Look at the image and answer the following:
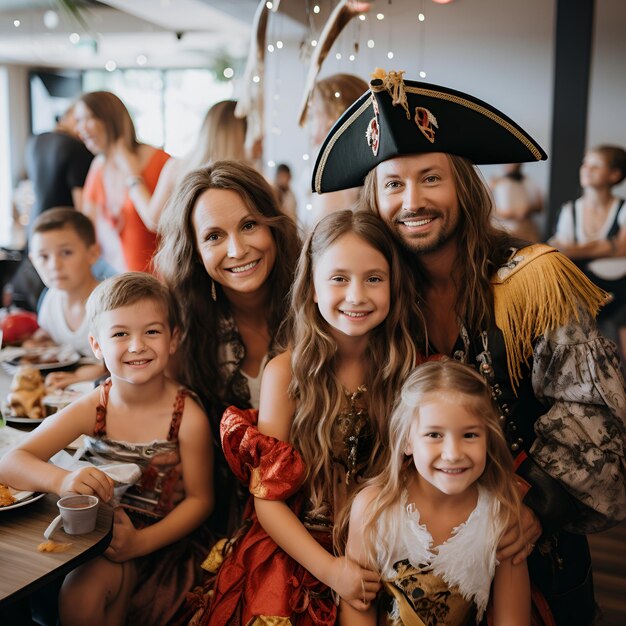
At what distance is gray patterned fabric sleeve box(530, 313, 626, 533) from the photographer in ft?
5.25

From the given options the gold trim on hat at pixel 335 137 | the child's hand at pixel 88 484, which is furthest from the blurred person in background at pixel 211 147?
the child's hand at pixel 88 484

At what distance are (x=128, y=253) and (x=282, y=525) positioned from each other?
3.76 metres

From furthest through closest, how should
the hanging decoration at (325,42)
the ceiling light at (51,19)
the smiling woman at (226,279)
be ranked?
1. the ceiling light at (51,19)
2. the hanging decoration at (325,42)
3. the smiling woman at (226,279)

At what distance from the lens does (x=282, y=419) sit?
5.62ft

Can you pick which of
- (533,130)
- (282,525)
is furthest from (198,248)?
(533,130)

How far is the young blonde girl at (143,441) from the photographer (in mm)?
1683

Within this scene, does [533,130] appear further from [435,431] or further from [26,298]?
[435,431]

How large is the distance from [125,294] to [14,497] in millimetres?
544

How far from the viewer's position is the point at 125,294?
1.74m

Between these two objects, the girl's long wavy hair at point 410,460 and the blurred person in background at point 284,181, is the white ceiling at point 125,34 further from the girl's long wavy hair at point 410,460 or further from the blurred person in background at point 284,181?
the girl's long wavy hair at point 410,460

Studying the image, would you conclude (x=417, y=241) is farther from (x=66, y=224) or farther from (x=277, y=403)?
(x=66, y=224)

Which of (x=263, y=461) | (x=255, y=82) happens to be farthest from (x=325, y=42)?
(x=263, y=461)

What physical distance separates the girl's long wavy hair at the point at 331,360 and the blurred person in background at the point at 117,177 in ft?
10.8

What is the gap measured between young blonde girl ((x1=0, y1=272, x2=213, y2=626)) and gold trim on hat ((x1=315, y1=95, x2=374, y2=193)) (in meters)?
0.53
